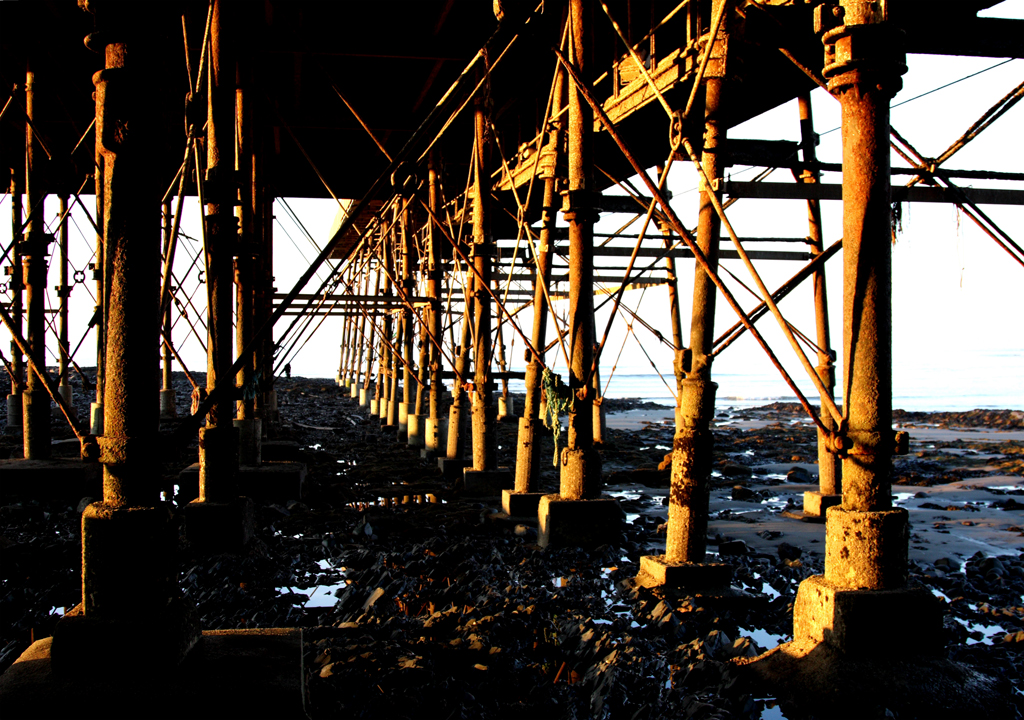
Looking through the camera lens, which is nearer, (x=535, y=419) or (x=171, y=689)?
(x=171, y=689)

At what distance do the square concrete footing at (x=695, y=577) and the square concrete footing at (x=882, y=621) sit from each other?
173 centimetres

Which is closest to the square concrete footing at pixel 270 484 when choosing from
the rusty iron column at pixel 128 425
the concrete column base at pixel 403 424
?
the rusty iron column at pixel 128 425

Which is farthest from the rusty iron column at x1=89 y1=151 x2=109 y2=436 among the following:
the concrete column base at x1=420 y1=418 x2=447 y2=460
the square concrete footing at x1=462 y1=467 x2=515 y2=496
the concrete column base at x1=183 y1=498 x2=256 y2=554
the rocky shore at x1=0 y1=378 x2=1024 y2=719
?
the concrete column base at x1=420 y1=418 x2=447 y2=460

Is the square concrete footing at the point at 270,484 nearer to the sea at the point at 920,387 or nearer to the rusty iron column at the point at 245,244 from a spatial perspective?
the rusty iron column at the point at 245,244

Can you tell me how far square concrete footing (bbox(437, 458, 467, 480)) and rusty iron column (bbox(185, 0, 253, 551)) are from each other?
15.4 feet

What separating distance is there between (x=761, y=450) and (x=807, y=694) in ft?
44.0

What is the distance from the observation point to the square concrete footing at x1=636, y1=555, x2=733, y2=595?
5.30m

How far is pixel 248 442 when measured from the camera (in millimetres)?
8570

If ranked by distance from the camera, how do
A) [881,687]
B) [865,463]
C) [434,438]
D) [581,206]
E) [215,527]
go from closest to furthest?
[881,687] < [865,463] < [215,527] < [581,206] < [434,438]

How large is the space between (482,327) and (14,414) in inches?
369

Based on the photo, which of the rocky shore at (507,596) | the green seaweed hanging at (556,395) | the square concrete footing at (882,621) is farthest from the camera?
the green seaweed hanging at (556,395)

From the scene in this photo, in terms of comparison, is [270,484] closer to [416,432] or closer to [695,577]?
[695,577]

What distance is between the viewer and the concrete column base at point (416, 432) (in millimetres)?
14484

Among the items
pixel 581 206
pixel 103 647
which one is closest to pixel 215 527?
pixel 103 647
